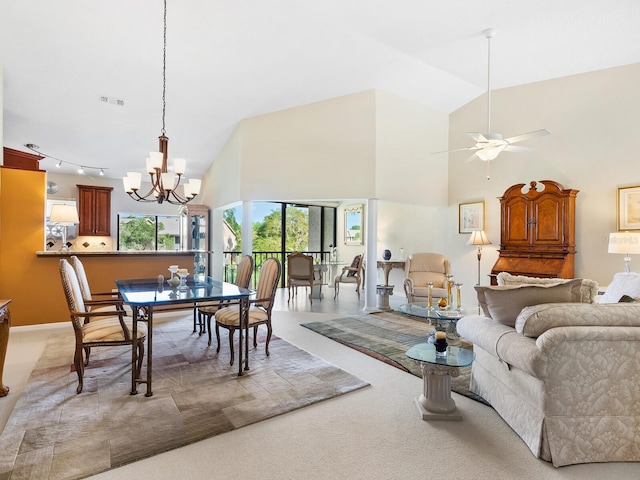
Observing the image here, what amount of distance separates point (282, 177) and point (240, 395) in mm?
4247

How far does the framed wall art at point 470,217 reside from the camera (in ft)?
21.0

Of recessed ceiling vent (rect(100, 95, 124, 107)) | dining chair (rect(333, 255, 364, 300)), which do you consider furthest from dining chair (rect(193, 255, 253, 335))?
recessed ceiling vent (rect(100, 95, 124, 107))

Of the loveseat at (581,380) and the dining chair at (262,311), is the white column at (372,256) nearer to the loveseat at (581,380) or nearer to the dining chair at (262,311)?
the dining chair at (262,311)

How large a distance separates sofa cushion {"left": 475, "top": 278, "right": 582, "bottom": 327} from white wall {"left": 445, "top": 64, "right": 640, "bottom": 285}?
374 cm

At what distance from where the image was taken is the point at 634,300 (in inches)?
87.1

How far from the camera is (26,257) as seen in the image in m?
4.42

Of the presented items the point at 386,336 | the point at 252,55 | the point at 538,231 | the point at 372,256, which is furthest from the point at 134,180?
the point at 538,231

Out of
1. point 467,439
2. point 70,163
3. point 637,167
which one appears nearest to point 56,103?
point 70,163

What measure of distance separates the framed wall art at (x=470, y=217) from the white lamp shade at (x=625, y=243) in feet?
7.04

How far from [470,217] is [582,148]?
201 centimetres

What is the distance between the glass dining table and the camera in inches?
103

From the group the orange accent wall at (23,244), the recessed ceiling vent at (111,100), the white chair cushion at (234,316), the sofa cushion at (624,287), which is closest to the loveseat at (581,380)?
the sofa cushion at (624,287)

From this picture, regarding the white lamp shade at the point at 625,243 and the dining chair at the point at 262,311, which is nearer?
the dining chair at the point at 262,311

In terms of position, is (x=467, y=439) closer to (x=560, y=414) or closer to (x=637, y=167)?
(x=560, y=414)
